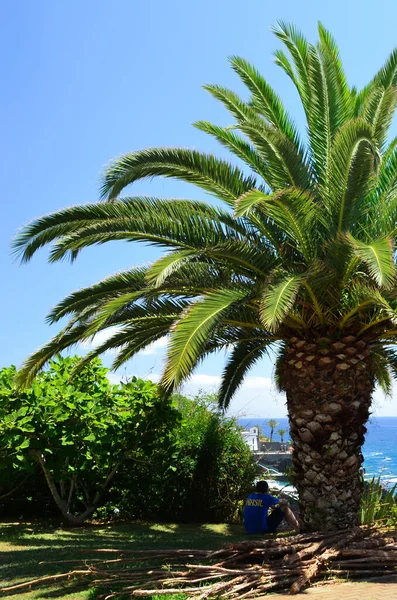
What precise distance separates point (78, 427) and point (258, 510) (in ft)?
12.1

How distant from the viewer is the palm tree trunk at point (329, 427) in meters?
9.51

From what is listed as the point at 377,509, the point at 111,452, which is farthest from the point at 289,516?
the point at 111,452

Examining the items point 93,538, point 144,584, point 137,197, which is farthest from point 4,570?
point 137,197

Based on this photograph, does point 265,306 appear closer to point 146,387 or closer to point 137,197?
point 137,197

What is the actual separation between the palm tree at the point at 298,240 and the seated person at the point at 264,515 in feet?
5.95

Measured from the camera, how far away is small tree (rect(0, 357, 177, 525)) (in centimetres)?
1172

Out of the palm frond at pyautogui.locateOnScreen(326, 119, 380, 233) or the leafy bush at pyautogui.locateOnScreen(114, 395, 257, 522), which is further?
the leafy bush at pyautogui.locateOnScreen(114, 395, 257, 522)

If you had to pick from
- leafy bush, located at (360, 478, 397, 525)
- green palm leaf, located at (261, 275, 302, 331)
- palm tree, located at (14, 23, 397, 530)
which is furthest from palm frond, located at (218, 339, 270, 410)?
green palm leaf, located at (261, 275, 302, 331)

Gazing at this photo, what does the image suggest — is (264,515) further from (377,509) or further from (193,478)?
(193,478)

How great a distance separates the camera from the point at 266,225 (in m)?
9.62

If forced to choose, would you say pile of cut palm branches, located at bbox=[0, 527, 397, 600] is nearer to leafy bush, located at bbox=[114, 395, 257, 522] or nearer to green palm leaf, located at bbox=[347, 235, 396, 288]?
green palm leaf, located at bbox=[347, 235, 396, 288]

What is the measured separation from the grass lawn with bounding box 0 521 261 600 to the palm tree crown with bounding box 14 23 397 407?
2.67 metres

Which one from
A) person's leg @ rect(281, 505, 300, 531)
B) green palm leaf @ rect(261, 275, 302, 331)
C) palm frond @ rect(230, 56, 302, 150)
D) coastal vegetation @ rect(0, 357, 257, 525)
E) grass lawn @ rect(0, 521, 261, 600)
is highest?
palm frond @ rect(230, 56, 302, 150)

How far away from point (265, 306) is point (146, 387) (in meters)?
6.38
